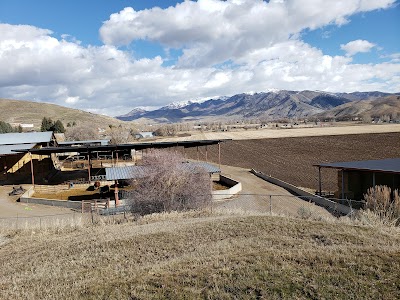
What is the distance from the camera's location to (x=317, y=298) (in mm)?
6762

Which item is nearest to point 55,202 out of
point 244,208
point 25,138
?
point 244,208

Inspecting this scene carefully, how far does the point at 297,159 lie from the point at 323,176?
60.6 feet

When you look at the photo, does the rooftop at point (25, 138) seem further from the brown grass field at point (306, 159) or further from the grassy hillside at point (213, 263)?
the grassy hillside at point (213, 263)

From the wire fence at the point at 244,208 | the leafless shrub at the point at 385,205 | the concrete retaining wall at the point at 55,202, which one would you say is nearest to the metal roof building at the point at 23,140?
the concrete retaining wall at the point at 55,202

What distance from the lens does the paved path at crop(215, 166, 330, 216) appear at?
2420cm

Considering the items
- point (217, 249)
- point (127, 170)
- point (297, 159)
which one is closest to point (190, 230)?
point (217, 249)

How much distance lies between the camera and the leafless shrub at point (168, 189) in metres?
21.8

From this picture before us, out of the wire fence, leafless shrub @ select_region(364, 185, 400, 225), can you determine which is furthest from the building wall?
leafless shrub @ select_region(364, 185, 400, 225)

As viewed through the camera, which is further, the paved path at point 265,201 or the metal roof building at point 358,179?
the metal roof building at point 358,179

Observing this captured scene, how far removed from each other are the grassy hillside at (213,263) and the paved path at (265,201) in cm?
779

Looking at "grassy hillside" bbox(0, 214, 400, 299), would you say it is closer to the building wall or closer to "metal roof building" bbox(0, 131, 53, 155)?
the building wall

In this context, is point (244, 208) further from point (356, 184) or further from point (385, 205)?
point (385, 205)

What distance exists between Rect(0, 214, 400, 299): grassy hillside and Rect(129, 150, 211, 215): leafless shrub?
7807mm

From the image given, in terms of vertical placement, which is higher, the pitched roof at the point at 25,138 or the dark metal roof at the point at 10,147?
the pitched roof at the point at 25,138
